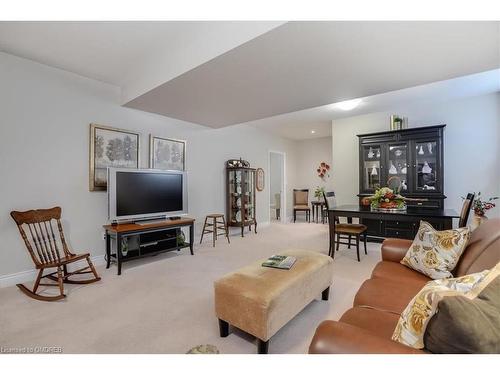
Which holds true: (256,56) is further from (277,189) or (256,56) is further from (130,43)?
(277,189)

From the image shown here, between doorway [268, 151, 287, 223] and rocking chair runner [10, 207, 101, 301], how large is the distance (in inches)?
200

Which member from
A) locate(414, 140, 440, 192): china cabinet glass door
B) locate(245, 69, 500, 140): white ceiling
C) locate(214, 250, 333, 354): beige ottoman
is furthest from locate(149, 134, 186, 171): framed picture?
locate(414, 140, 440, 192): china cabinet glass door

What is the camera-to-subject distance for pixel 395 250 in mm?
2264

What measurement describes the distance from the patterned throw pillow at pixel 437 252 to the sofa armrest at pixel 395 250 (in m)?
0.12

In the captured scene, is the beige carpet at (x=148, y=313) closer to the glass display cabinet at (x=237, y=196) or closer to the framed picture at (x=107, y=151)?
the framed picture at (x=107, y=151)

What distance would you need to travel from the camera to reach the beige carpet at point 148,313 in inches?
70.0

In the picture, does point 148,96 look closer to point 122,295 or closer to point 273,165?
point 122,295

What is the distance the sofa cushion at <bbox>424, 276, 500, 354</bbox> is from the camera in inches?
29.0

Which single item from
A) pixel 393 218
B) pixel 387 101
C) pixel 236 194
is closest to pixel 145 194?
pixel 236 194

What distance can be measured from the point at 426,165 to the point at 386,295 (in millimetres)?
3791

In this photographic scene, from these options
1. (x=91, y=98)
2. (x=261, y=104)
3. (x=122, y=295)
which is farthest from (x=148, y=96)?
(x=122, y=295)

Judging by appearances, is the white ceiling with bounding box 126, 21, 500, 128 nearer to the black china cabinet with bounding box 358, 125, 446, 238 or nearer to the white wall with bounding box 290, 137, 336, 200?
the black china cabinet with bounding box 358, 125, 446, 238

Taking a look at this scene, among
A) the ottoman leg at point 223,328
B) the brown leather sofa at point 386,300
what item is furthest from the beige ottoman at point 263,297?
the brown leather sofa at point 386,300
